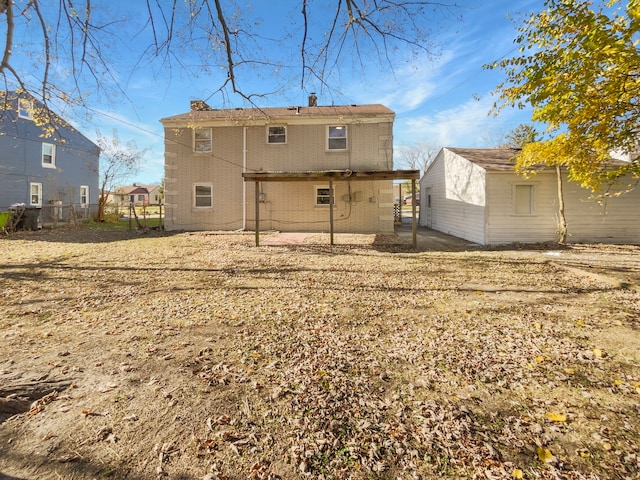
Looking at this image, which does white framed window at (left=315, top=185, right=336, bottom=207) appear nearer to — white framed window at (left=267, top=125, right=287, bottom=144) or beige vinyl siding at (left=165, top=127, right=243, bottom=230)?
white framed window at (left=267, top=125, right=287, bottom=144)

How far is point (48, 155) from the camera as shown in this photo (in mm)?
20734

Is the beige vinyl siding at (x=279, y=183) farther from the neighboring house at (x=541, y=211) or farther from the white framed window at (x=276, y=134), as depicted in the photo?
the neighboring house at (x=541, y=211)

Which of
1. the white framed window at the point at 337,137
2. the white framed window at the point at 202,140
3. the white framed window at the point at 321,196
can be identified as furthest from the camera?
the white framed window at the point at 202,140

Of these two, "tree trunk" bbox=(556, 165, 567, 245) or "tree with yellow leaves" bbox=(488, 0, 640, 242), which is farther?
A: "tree trunk" bbox=(556, 165, 567, 245)

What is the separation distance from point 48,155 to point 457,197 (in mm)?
24220

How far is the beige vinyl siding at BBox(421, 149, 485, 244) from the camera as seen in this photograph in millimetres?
12773

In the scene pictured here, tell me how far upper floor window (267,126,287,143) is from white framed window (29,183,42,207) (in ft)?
50.3

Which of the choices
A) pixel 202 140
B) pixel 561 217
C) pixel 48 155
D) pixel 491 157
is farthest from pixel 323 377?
pixel 48 155

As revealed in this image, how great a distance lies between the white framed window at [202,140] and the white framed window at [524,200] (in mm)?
13039

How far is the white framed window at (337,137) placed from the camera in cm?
1486

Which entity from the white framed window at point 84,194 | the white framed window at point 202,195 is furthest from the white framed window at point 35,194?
the white framed window at point 202,195

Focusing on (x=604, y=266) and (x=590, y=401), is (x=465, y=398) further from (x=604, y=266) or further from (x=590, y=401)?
(x=604, y=266)

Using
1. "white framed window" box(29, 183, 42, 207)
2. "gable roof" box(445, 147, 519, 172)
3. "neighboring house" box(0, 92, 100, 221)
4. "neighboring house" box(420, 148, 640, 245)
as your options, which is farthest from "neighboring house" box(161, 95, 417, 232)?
"white framed window" box(29, 183, 42, 207)

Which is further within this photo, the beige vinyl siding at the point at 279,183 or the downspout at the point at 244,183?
the downspout at the point at 244,183
